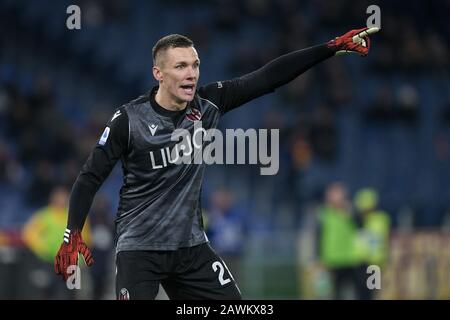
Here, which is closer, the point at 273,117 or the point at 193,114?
the point at 193,114

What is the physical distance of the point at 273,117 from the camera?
18.9 meters

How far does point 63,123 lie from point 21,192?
1.60 m

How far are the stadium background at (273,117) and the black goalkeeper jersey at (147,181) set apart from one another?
29.1 feet

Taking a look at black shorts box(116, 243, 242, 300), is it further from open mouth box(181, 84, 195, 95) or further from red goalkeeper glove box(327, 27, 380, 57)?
red goalkeeper glove box(327, 27, 380, 57)

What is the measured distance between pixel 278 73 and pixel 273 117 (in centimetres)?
1227

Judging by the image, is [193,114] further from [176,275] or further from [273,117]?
[273,117]

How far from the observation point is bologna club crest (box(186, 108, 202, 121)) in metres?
6.45

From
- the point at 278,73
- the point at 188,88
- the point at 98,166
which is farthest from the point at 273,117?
the point at 98,166

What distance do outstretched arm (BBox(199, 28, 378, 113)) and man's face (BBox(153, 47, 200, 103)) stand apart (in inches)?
13.0

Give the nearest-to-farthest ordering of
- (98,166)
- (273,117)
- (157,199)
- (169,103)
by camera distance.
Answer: (98,166)
(157,199)
(169,103)
(273,117)

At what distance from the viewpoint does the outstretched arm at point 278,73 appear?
6.64 meters

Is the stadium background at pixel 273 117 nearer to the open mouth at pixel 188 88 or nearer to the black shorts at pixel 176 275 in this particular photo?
the black shorts at pixel 176 275

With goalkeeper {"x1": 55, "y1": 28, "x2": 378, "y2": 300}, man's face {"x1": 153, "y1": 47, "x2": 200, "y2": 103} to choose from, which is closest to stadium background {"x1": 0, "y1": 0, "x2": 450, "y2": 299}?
goalkeeper {"x1": 55, "y1": 28, "x2": 378, "y2": 300}
